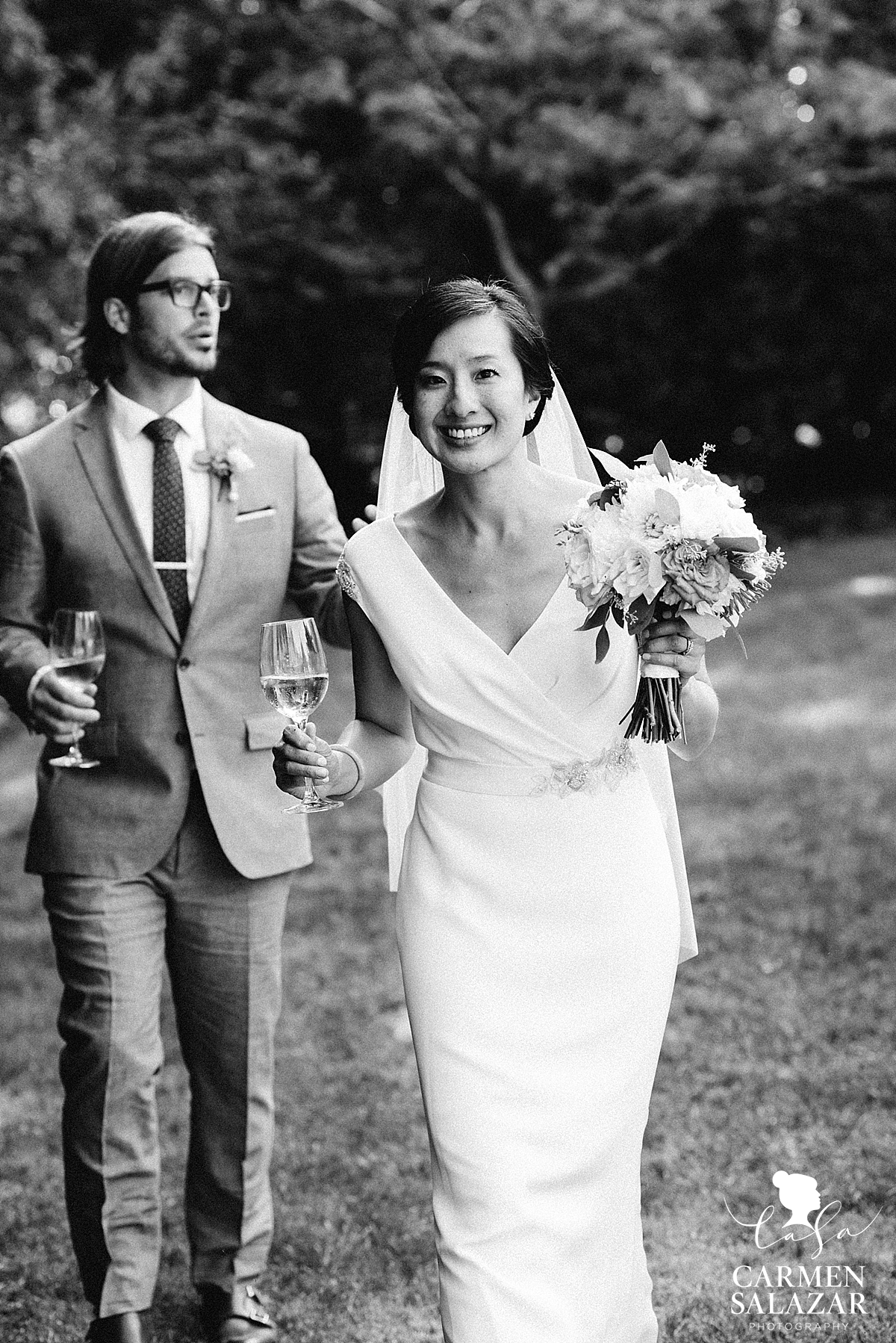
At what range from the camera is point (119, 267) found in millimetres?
4141

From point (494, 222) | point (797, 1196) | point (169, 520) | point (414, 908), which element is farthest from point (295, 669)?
point (494, 222)

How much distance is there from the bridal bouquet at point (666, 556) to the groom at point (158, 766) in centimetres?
122

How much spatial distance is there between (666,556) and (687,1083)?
3.11m

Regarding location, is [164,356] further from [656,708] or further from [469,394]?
[656,708]

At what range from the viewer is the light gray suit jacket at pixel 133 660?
4.02m

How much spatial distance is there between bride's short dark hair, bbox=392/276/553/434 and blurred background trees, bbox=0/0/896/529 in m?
8.51

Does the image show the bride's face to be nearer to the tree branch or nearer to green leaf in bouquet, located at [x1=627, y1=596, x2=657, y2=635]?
green leaf in bouquet, located at [x1=627, y1=596, x2=657, y2=635]

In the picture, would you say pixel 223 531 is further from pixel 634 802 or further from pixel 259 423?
pixel 634 802

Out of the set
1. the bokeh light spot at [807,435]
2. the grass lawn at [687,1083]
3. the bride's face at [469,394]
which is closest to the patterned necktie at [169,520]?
the bride's face at [469,394]

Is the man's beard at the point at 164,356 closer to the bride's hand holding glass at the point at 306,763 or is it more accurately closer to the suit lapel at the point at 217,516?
the suit lapel at the point at 217,516

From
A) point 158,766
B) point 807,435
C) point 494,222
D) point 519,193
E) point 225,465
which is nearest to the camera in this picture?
point 158,766

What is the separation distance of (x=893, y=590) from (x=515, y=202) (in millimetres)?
6377

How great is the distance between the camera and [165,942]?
13.8ft

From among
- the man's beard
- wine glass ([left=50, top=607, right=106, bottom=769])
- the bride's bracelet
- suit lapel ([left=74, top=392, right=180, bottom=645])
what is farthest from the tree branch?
the bride's bracelet
